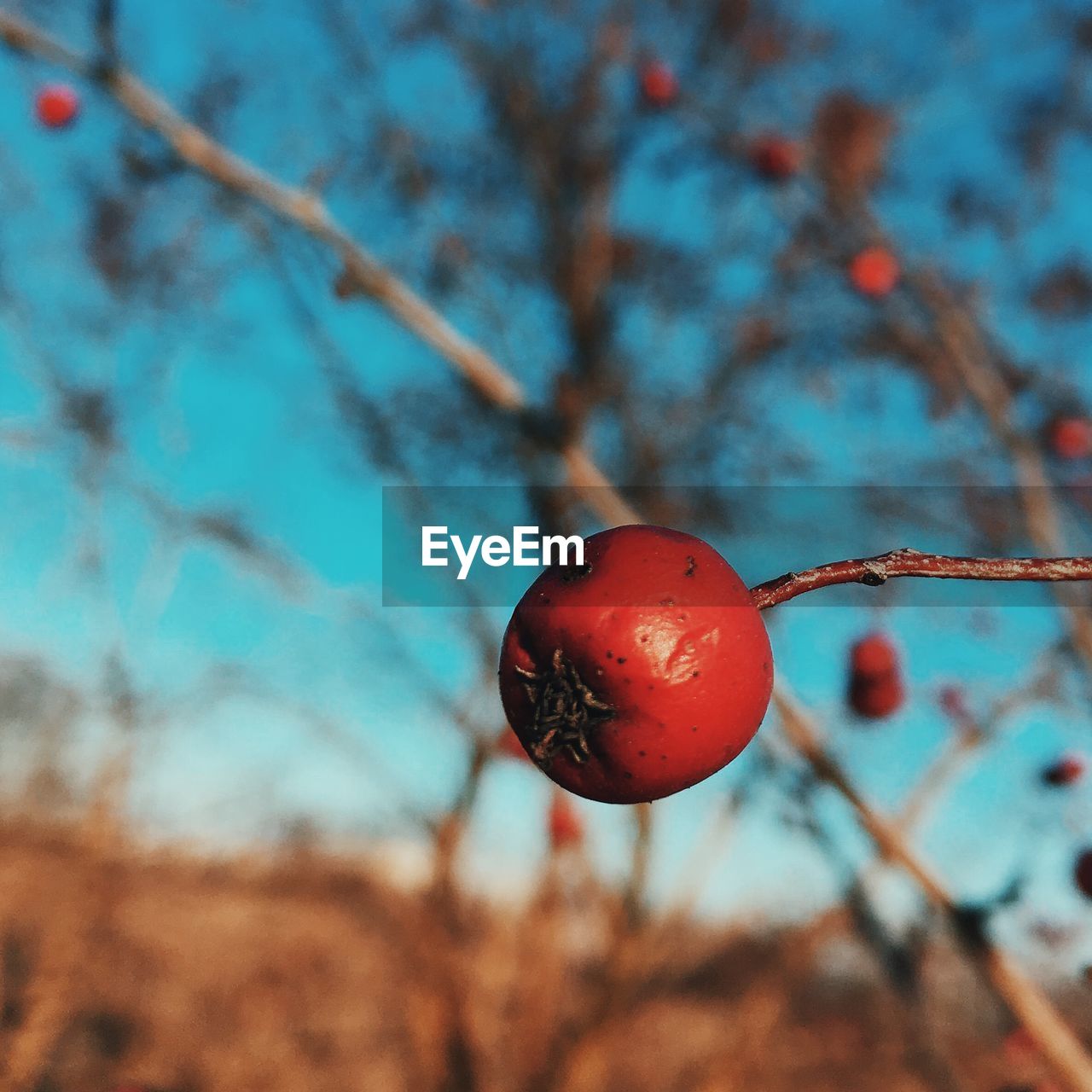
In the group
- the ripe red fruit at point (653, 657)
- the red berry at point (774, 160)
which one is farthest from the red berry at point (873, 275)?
the ripe red fruit at point (653, 657)

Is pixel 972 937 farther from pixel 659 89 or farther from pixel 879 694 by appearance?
pixel 659 89

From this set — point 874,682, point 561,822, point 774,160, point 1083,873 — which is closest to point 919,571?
point 1083,873

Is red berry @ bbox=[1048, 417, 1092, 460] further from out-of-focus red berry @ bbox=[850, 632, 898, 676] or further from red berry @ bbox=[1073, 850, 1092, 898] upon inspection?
red berry @ bbox=[1073, 850, 1092, 898]

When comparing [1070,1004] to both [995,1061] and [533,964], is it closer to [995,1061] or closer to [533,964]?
[995,1061]

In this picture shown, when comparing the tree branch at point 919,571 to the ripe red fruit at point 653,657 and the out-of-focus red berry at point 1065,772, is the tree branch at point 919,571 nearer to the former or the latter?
the ripe red fruit at point 653,657

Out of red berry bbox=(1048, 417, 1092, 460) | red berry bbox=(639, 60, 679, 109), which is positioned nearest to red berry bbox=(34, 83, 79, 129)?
red berry bbox=(639, 60, 679, 109)

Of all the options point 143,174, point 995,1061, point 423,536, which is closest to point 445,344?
point 143,174
